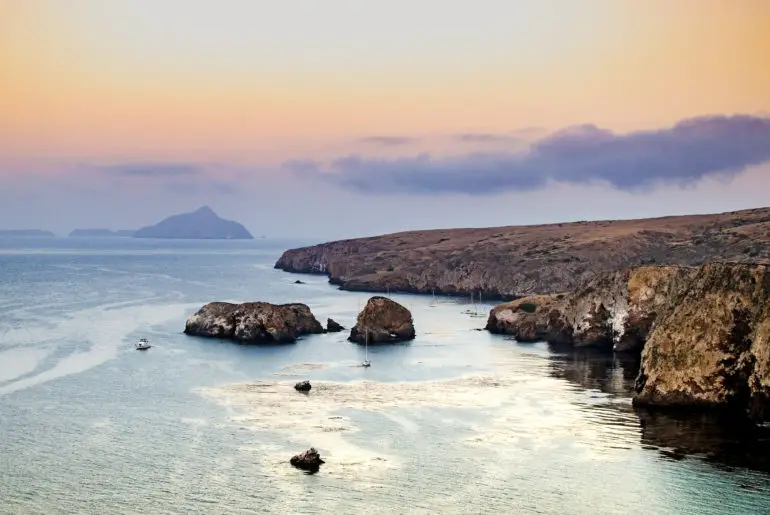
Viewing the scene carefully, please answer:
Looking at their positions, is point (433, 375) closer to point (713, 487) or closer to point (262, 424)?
point (262, 424)

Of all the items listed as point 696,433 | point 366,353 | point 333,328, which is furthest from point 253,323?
point 696,433

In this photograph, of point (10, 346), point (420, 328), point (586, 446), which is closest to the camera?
point (586, 446)

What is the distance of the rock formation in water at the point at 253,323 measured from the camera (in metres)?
125

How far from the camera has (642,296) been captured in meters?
109

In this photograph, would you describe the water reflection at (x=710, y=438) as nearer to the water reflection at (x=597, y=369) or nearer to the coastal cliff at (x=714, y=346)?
the coastal cliff at (x=714, y=346)

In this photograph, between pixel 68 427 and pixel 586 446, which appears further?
pixel 68 427

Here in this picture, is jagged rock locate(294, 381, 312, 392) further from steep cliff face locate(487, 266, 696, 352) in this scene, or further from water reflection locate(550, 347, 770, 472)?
steep cliff face locate(487, 266, 696, 352)

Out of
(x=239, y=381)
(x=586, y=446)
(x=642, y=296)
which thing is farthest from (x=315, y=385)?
(x=642, y=296)

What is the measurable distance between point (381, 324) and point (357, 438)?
57.4 metres

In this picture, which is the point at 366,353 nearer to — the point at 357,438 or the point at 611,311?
the point at 611,311

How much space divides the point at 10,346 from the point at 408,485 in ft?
271

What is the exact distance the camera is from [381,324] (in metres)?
126

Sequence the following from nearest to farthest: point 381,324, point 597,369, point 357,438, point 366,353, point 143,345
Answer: point 357,438 < point 597,369 < point 366,353 < point 143,345 < point 381,324

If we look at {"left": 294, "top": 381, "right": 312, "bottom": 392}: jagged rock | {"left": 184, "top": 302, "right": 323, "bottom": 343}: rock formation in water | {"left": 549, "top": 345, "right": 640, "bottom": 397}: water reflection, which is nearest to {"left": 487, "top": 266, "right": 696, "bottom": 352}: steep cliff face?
{"left": 549, "top": 345, "right": 640, "bottom": 397}: water reflection
